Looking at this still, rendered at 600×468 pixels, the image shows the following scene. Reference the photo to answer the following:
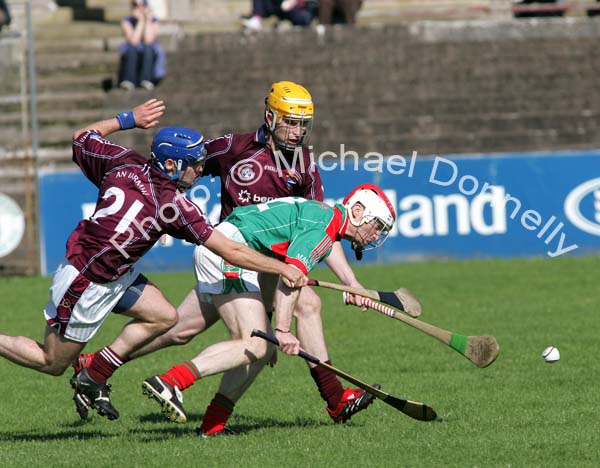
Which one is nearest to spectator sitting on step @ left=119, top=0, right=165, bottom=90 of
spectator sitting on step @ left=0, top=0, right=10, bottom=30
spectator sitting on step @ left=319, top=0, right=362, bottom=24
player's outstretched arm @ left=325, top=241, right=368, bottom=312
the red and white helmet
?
spectator sitting on step @ left=0, top=0, right=10, bottom=30

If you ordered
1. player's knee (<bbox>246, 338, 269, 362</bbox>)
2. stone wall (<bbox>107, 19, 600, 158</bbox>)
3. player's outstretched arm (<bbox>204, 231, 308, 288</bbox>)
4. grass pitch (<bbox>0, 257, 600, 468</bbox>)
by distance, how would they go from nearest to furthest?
→ grass pitch (<bbox>0, 257, 600, 468</bbox>) → player's outstretched arm (<bbox>204, 231, 308, 288</bbox>) → player's knee (<bbox>246, 338, 269, 362</bbox>) → stone wall (<bbox>107, 19, 600, 158</bbox>)

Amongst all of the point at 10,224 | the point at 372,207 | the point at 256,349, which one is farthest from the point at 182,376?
the point at 10,224

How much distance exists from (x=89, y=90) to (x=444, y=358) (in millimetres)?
12566

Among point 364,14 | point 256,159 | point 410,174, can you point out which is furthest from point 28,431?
point 364,14

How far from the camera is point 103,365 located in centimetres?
731

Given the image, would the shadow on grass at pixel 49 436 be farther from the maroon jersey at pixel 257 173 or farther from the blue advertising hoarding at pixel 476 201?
the blue advertising hoarding at pixel 476 201

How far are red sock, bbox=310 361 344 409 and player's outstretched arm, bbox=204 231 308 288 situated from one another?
109cm

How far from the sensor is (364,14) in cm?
2467

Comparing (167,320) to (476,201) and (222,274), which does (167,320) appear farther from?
(476,201)

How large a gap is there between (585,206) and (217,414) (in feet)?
31.2

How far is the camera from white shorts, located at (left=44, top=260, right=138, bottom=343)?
22.9 ft

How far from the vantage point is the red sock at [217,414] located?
718 cm

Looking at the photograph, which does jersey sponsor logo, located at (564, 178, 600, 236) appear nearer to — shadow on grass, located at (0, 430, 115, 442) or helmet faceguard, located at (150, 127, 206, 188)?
shadow on grass, located at (0, 430, 115, 442)

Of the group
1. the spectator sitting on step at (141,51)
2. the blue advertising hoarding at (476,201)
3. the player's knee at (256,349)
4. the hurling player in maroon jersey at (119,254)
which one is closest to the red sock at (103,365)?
the hurling player in maroon jersey at (119,254)
